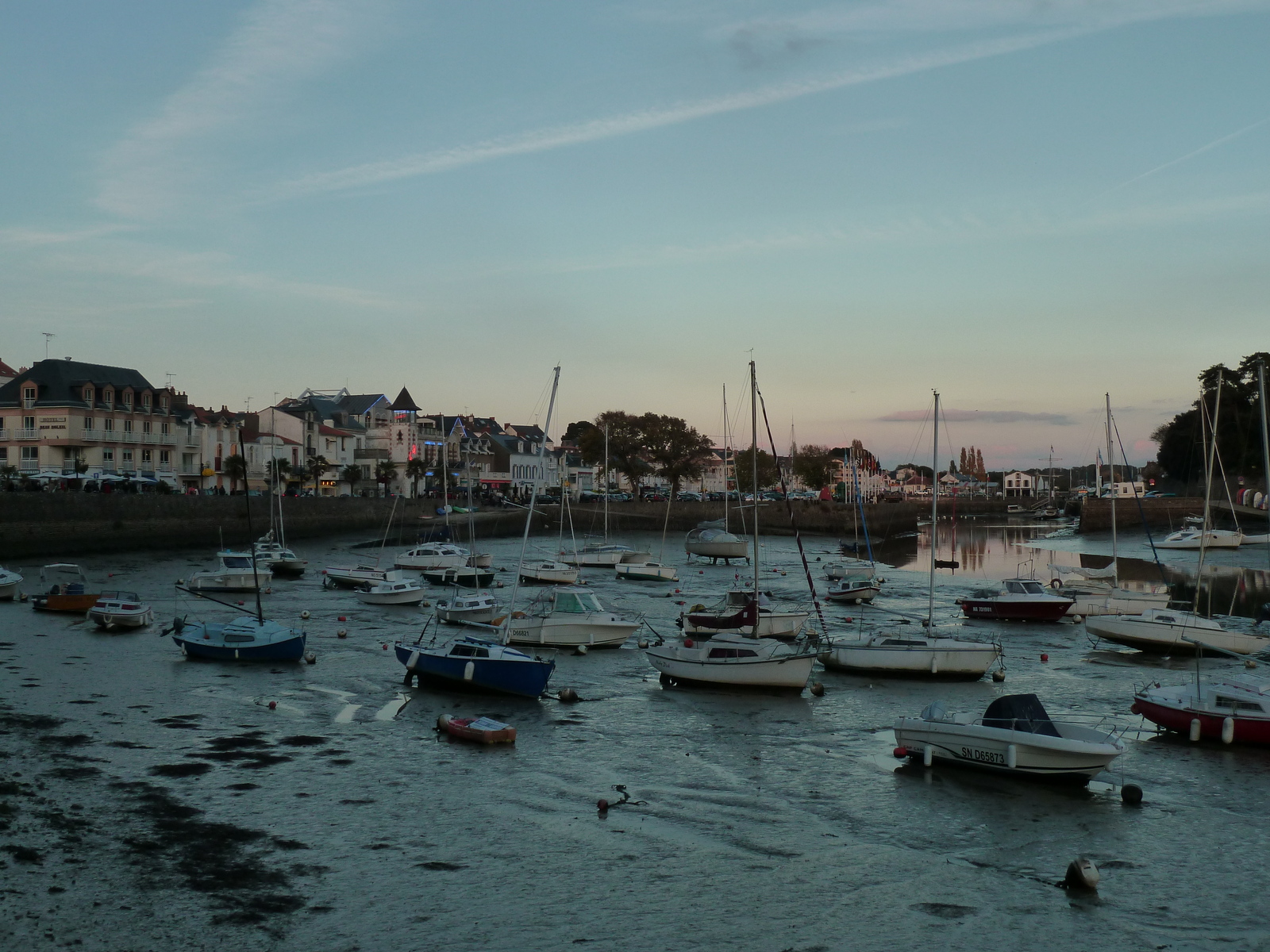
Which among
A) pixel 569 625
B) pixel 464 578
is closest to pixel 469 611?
pixel 569 625

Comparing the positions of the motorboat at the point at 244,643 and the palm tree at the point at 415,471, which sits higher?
A: the palm tree at the point at 415,471

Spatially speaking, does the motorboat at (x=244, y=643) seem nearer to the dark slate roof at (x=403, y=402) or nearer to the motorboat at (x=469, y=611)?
the motorboat at (x=469, y=611)

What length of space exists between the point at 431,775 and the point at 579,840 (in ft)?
16.4

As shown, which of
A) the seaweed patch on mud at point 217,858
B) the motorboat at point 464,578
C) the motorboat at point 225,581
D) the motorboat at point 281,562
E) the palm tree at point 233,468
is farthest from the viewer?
the palm tree at point 233,468

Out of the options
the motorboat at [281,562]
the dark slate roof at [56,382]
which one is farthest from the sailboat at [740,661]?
the dark slate roof at [56,382]

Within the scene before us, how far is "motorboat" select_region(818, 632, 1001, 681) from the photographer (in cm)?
3388

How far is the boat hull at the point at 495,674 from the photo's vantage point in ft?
96.9

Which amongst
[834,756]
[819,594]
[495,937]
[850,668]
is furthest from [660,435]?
[495,937]

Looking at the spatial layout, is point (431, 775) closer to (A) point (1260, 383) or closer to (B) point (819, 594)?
(A) point (1260, 383)

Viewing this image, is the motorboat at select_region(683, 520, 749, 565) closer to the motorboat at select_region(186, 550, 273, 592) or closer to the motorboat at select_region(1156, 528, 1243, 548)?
the motorboat at select_region(1156, 528, 1243, 548)

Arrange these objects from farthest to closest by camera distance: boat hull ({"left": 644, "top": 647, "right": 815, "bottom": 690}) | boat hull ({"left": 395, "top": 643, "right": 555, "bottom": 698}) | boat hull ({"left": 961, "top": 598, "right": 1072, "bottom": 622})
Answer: boat hull ({"left": 961, "top": 598, "right": 1072, "bottom": 622}) < boat hull ({"left": 644, "top": 647, "right": 815, "bottom": 690}) < boat hull ({"left": 395, "top": 643, "right": 555, "bottom": 698})

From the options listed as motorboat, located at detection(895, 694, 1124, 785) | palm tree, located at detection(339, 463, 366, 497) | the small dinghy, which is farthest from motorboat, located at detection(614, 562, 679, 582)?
palm tree, located at detection(339, 463, 366, 497)

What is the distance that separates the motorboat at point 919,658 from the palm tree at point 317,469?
101 metres

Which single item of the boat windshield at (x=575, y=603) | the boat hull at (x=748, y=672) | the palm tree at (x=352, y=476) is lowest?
the boat hull at (x=748, y=672)
